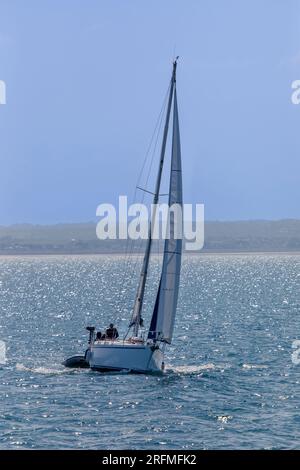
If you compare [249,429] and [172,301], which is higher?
[172,301]

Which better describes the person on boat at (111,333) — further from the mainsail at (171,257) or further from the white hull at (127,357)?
the mainsail at (171,257)

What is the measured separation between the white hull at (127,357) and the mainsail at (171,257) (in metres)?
1.65

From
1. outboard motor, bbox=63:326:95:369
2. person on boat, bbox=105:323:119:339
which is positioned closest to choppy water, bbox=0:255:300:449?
outboard motor, bbox=63:326:95:369

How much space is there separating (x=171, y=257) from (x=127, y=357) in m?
5.64

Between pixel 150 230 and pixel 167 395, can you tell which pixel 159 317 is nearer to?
pixel 150 230

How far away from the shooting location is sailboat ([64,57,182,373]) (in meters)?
49.6

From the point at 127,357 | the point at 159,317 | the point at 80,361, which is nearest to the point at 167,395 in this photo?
the point at 127,357

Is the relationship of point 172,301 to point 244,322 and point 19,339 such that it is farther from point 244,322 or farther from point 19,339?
point 244,322

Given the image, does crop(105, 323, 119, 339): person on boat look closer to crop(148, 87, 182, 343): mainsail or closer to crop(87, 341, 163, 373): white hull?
crop(87, 341, 163, 373): white hull

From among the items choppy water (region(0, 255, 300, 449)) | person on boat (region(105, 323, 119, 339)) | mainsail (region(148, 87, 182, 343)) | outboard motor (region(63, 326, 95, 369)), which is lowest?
choppy water (region(0, 255, 300, 449))
